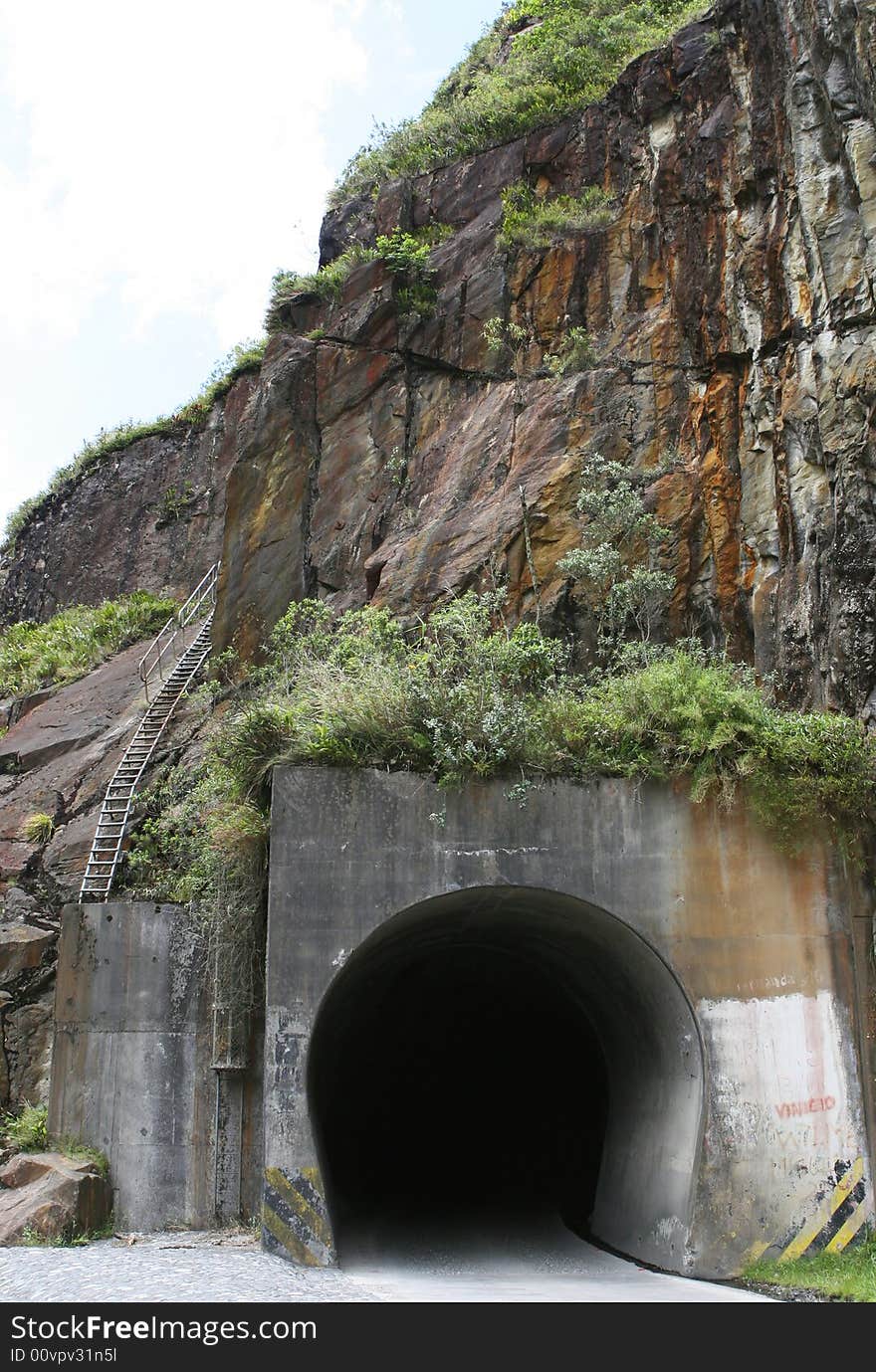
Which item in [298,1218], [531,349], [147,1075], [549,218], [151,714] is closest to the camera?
[298,1218]

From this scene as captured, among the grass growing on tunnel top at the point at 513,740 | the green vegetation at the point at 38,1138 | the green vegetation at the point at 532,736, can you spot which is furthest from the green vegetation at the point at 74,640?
the green vegetation at the point at 532,736

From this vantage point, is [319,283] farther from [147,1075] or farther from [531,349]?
[147,1075]

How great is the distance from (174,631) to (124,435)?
876 cm

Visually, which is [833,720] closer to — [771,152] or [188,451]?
[771,152]

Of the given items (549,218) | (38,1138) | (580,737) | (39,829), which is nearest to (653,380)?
(549,218)

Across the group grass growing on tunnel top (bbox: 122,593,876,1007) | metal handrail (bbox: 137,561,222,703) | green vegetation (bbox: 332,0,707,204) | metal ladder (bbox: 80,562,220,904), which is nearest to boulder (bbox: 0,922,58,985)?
metal ladder (bbox: 80,562,220,904)

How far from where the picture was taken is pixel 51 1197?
1176cm

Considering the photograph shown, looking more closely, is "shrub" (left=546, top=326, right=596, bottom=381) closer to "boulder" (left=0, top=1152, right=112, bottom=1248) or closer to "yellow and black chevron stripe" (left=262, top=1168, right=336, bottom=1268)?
"yellow and black chevron stripe" (left=262, top=1168, right=336, bottom=1268)

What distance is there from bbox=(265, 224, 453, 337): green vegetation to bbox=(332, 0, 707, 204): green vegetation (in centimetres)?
193

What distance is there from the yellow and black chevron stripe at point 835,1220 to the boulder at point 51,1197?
6.29m

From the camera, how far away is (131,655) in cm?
2458
